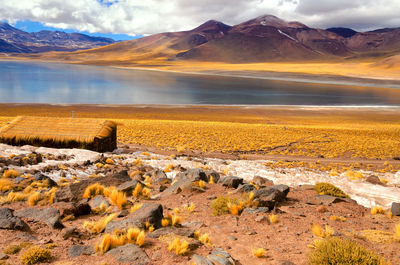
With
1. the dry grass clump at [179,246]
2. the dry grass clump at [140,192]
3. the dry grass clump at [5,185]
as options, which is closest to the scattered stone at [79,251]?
the dry grass clump at [179,246]

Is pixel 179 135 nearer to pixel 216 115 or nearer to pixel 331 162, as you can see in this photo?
pixel 331 162

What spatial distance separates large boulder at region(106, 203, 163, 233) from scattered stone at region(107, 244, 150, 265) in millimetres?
671

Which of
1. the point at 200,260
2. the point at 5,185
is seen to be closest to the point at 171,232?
the point at 200,260

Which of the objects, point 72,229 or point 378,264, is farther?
point 72,229

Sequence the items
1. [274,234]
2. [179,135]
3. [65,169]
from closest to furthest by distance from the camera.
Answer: [274,234]
[65,169]
[179,135]

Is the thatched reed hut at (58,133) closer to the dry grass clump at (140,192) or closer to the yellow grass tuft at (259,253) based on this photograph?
the dry grass clump at (140,192)

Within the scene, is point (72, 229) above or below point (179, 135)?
above

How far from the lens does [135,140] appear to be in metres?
19.5

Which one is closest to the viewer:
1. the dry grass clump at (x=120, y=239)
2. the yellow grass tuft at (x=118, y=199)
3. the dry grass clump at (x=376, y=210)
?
the dry grass clump at (x=120, y=239)

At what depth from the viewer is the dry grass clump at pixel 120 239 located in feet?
14.5

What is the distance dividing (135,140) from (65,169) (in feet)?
35.9

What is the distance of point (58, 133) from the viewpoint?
12008mm

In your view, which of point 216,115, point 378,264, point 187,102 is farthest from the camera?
point 187,102

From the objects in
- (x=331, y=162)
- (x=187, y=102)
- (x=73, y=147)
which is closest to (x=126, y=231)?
(x=73, y=147)
